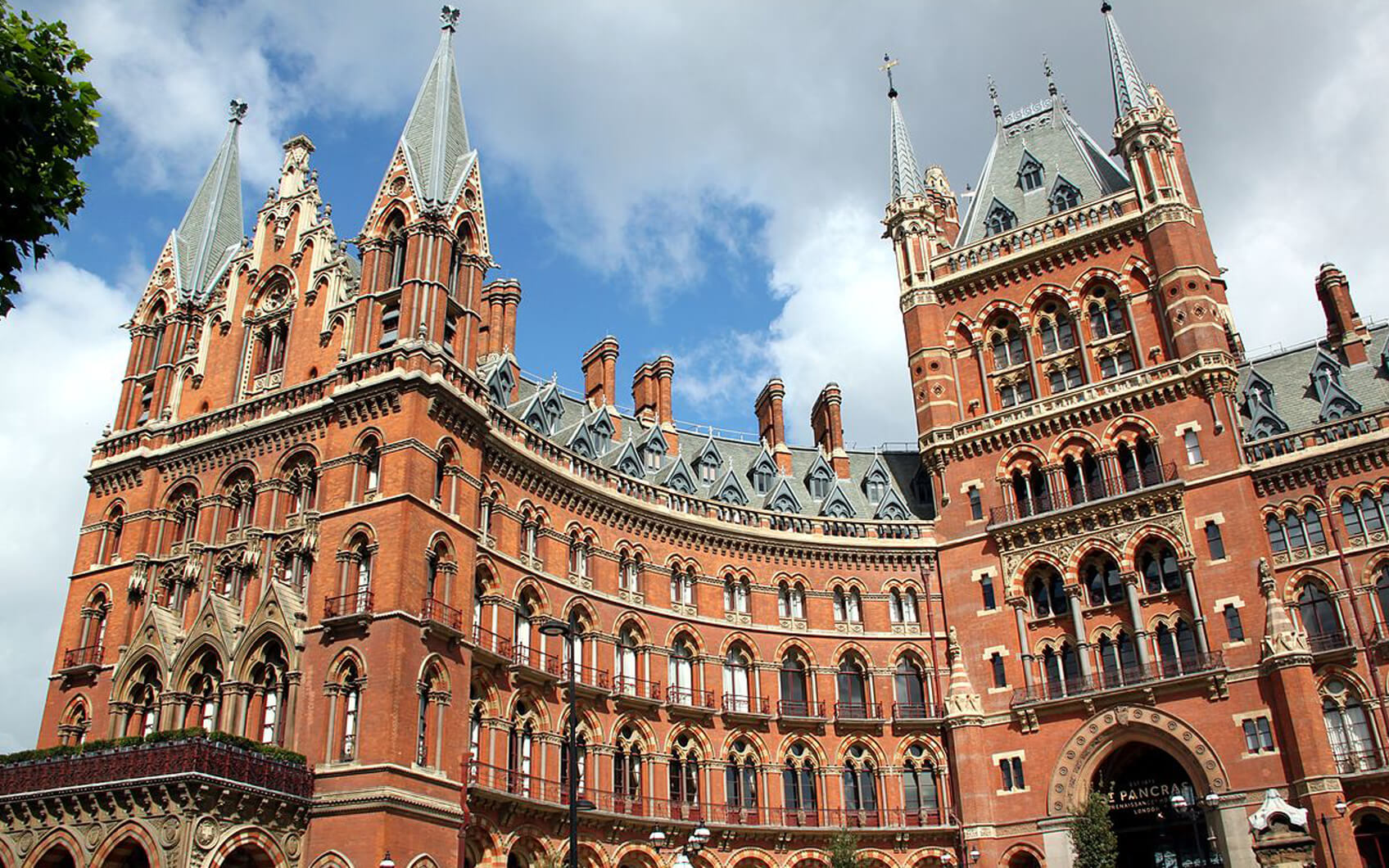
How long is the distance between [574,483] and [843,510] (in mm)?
15873

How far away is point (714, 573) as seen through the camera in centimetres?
4925

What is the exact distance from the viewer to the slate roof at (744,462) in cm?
5081

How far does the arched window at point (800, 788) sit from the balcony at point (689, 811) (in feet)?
0.17

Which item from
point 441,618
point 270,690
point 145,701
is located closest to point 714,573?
point 441,618

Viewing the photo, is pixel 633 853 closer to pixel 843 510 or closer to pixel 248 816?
pixel 248 816

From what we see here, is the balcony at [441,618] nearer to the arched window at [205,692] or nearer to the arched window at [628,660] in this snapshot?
the arched window at [205,692]

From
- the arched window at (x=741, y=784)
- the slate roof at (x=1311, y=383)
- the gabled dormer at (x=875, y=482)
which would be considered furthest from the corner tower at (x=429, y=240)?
the slate roof at (x=1311, y=383)

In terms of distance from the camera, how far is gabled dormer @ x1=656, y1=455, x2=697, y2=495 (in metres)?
50.9

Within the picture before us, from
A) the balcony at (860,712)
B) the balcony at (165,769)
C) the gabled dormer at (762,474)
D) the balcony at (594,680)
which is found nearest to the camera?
the balcony at (165,769)

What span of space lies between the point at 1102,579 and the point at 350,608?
3101 centimetres

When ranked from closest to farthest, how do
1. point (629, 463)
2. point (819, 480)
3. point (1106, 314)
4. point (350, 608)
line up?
point (350, 608) < point (629, 463) < point (1106, 314) < point (819, 480)

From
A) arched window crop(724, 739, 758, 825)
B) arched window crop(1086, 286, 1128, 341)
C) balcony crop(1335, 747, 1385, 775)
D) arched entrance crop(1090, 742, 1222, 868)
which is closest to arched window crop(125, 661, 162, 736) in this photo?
arched window crop(724, 739, 758, 825)

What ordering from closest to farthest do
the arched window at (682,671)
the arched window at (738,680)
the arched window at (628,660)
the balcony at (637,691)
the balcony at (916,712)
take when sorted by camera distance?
the balcony at (637,691)
the arched window at (628,660)
the arched window at (682,671)
the arched window at (738,680)
the balcony at (916,712)

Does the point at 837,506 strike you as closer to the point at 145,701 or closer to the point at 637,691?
the point at 637,691
